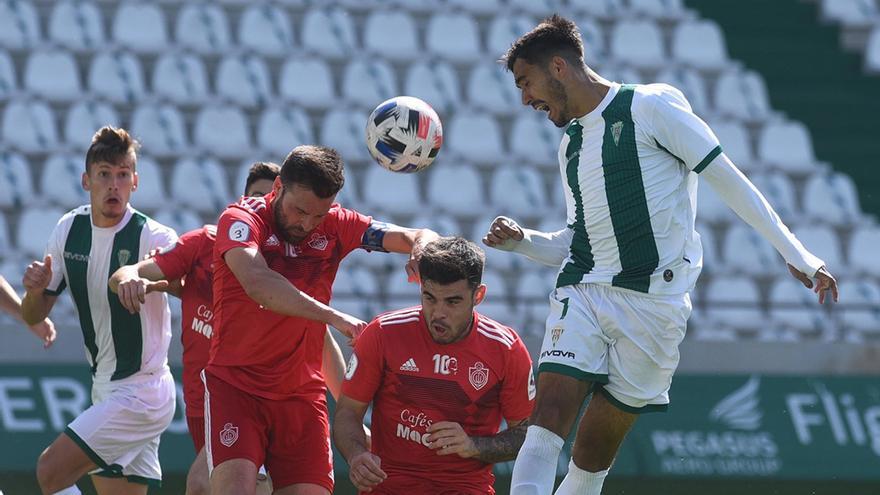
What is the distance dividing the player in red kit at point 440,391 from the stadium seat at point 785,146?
1021cm

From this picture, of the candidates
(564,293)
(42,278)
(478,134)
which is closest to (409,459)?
(564,293)

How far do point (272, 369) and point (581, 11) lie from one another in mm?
11425

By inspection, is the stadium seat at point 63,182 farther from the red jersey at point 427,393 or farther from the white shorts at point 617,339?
the white shorts at point 617,339

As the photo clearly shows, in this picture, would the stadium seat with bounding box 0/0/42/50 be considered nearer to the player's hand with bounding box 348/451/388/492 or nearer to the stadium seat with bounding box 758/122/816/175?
the stadium seat with bounding box 758/122/816/175

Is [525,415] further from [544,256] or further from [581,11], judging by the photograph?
[581,11]

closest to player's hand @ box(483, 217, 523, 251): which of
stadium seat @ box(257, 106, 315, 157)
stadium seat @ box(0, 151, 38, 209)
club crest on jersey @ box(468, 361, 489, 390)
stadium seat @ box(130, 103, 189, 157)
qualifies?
club crest on jersey @ box(468, 361, 489, 390)

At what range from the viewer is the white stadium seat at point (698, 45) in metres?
16.6

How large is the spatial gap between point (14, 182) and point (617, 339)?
9.01 m

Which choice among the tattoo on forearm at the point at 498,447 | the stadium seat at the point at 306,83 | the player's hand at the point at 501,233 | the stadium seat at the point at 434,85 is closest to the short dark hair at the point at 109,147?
the player's hand at the point at 501,233

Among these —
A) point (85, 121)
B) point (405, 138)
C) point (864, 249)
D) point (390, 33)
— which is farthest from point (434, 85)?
point (405, 138)

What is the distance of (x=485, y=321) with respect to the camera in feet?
20.3

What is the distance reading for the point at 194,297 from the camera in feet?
23.2

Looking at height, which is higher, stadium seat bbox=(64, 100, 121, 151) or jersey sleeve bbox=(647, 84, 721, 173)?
jersey sleeve bbox=(647, 84, 721, 173)

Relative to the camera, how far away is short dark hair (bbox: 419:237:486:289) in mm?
5785
